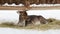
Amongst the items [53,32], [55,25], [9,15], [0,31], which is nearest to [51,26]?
[55,25]

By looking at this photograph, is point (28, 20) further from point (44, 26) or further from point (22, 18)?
point (44, 26)

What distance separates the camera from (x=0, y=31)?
4535mm

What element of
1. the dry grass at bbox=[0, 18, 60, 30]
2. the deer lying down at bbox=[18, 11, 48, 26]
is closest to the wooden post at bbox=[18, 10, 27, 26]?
the deer lying down at bbox=[18, 11, 48, 26]

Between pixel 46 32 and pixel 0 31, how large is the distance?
0.76 meters

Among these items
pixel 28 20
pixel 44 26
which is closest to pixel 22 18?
pixel 28 20

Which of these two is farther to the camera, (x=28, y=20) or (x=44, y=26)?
(x=28, y=20)

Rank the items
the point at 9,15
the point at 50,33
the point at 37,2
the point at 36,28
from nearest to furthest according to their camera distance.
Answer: the point at 50,33 < the point at 36,28 < the point at 37,2 < the point at 9,15

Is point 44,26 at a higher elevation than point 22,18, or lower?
lower

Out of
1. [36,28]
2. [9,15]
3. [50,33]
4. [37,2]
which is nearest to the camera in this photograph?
[50,33]

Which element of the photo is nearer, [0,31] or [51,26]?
[0,31]

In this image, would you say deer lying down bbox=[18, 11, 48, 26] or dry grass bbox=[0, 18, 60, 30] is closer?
dry grass bbox=[0, 18, 60, 30]

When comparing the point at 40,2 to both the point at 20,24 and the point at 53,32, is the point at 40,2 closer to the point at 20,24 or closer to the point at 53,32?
the point at 20,24

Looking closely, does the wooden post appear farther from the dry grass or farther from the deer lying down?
the dry grass

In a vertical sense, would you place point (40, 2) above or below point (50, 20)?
above
